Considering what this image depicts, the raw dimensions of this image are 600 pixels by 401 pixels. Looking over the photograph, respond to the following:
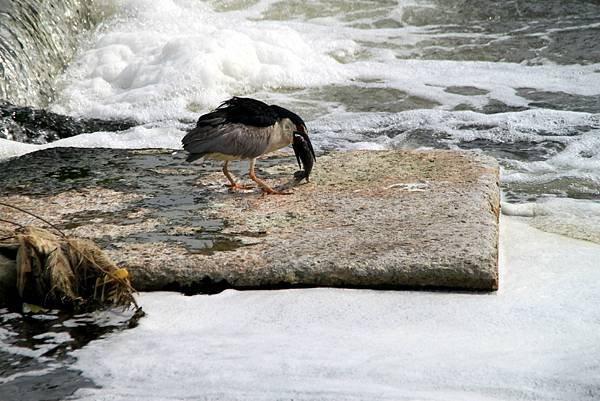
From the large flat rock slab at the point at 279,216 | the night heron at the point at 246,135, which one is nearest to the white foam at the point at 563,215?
the large flat rock slab at the point at 279,216

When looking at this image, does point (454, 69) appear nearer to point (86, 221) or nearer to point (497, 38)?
point (497, 38)

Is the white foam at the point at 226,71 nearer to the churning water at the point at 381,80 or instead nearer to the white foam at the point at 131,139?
the churning water at the point at 381,80

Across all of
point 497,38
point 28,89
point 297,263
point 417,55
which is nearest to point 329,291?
point 297,263

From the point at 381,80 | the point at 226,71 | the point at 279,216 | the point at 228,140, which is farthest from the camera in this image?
the point at 381,80

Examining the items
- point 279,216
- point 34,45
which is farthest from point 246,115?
point 34,45

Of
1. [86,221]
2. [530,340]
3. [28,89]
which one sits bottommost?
[530,340]

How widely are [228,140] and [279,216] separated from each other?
2.18 ft

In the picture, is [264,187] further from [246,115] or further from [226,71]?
[226,71]

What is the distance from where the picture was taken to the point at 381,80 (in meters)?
9.73

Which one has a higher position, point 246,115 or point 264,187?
point 246,115

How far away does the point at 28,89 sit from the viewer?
27.6 ft

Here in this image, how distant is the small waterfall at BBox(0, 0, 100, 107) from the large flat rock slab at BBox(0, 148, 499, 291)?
2587 millimetres

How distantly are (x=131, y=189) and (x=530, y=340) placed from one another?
2627 mm

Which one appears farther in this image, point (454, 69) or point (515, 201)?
point (454, 69)
